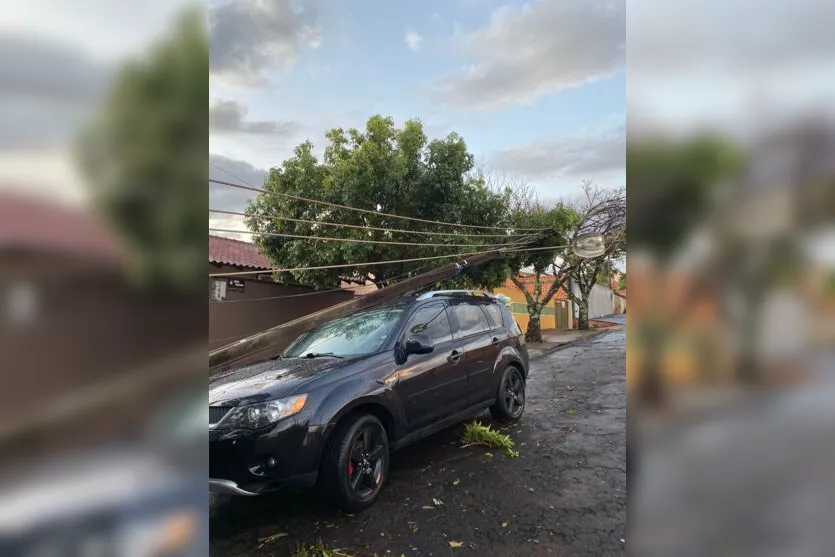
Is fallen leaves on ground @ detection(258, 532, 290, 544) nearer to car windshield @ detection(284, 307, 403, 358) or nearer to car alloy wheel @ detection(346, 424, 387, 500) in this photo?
car alloy wheel @ detection(346, 424, 387, 500)

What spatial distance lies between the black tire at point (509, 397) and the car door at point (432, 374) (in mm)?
847

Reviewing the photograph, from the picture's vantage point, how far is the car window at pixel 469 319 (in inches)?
208

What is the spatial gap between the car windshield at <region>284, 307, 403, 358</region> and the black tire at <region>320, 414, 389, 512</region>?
68cm

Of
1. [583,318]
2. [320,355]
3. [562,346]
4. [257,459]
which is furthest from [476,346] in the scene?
[583,318]

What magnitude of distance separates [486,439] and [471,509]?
1.43m

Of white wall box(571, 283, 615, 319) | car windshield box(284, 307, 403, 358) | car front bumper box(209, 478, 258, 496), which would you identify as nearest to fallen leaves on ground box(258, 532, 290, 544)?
car front bumper box(209, 478, 258, 496)
